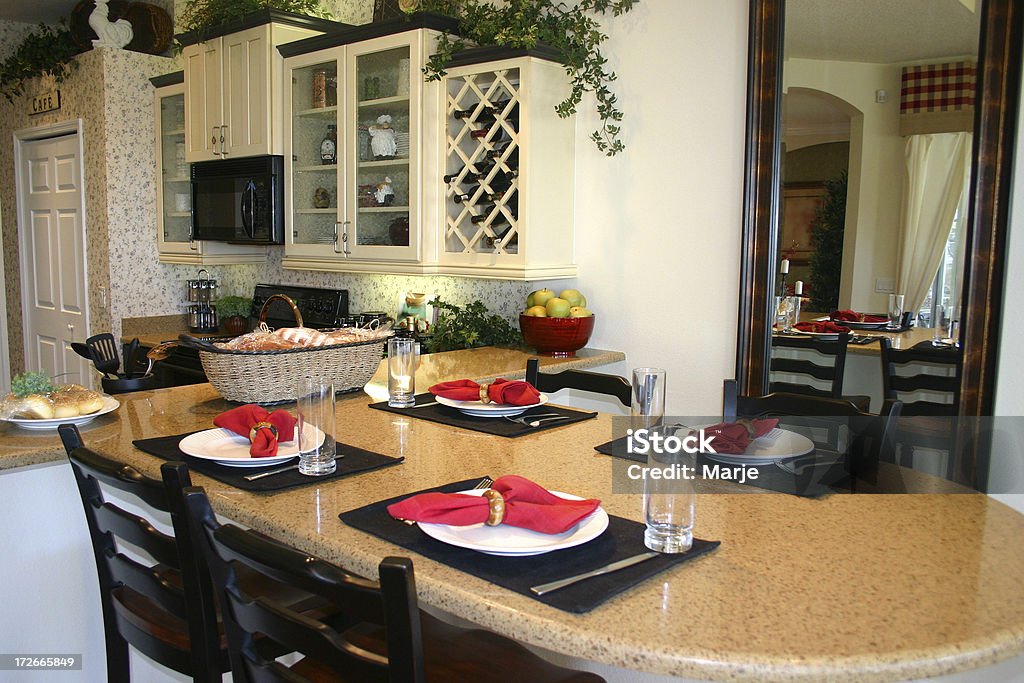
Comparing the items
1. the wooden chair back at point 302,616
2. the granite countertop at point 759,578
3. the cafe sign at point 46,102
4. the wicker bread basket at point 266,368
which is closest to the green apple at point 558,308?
the wicker bread basket at point 266,368

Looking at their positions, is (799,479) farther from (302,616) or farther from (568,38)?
(568,38)

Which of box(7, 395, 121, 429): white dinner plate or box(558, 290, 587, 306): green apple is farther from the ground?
box(558, 290, 587, 306): green apple

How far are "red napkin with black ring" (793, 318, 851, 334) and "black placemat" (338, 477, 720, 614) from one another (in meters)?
1.57

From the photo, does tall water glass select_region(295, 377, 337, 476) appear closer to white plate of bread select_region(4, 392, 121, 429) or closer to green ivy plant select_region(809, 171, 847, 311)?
white plate of bread select_region(4, 392, 121, 429)

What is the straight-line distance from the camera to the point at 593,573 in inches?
41.1

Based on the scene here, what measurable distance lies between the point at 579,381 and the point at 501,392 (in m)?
0.38

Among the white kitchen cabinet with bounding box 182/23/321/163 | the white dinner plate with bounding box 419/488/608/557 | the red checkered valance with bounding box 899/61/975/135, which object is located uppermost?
the white kitchen cabinet with bounding box 182/23/321/163

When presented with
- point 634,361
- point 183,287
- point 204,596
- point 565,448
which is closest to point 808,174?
point 634,361

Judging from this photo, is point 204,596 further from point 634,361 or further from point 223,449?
point 634,361

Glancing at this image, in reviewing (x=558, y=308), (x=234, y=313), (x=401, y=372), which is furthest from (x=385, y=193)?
(x=234, y=313)

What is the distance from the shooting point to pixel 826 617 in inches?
37.1

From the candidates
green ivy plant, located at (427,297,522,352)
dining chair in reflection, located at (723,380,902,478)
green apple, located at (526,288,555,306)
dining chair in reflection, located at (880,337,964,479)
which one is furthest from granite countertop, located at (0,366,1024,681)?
green ivy plant, located at (427,297,522,352)

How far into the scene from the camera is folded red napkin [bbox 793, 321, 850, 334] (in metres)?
2.54

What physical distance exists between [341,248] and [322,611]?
2279 mm
